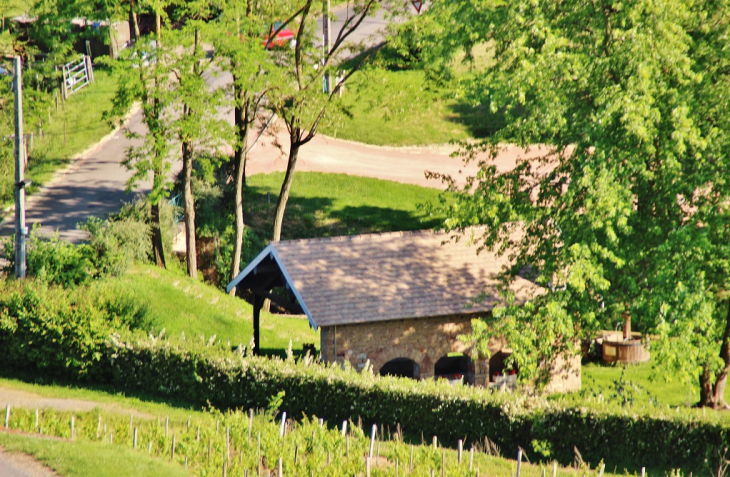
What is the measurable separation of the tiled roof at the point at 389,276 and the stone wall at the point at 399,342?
493 millimetres

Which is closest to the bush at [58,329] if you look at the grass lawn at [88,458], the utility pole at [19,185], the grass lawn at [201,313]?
the utility pole at [19,185]

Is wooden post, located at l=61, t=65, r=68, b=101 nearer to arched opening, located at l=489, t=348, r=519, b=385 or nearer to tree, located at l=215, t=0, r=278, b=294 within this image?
tree, located at l=215, t=0, r=278, b=294

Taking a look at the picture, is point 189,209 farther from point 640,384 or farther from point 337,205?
point 640,384

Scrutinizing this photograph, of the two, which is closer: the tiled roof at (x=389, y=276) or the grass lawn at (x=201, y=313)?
the tiled roof at (x=389, y=276)

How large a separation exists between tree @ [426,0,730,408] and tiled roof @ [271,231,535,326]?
2454 millimetres

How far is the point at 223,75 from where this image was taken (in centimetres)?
5016

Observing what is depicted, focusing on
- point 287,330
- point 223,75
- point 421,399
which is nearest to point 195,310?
point 287,330

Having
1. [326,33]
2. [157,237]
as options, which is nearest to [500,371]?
[157,237]

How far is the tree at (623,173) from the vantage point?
19.3m

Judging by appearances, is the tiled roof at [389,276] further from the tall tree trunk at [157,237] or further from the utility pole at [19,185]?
the tall tree trunk at [157,237]

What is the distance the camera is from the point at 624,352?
27609 mm

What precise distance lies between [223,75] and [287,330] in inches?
925

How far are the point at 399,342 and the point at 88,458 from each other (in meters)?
9.24

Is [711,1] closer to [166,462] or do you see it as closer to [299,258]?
[299,258]
